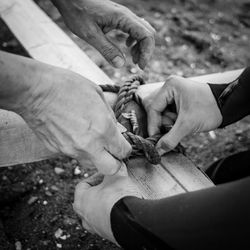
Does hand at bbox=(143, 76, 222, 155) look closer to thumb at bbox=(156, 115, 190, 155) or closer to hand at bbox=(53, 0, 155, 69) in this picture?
thumb at bbox=(156, 115, 190, 155)

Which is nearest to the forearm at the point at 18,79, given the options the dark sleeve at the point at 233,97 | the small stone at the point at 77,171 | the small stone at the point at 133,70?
the dark sleeve at the point at 233,97

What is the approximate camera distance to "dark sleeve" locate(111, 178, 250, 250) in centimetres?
87

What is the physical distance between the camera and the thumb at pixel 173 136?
116 centimetres

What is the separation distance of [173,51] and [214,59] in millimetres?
299

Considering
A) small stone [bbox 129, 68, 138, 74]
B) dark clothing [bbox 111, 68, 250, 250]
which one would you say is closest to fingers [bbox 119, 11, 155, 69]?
dark clothing [bbox 111, 68, 250, 250]

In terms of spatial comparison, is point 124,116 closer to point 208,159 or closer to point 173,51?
point 208,159

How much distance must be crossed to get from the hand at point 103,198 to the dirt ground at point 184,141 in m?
0.44

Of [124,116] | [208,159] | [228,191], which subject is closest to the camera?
[228,191]

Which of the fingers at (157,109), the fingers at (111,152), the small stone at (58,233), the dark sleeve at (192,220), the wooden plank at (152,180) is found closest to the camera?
the dark sleeve at (192,220)

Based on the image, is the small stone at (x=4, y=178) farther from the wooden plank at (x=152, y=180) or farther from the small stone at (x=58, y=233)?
the wooden plank at (x=152, y=180)

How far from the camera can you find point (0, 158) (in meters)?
1.15

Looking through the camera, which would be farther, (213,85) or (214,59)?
(214,59)

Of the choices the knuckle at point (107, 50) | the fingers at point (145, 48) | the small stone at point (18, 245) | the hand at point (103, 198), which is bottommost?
the small stone at point (18, 245)

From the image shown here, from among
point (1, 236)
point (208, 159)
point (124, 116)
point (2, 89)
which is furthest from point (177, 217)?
point (208, 159)
